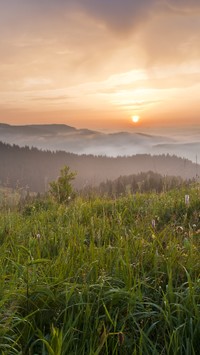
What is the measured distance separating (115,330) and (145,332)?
0.79 ft

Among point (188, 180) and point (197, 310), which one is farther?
point (188, 180)

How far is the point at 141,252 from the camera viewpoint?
423 centimetres

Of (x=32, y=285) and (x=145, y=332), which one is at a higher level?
(x=32, y=285)

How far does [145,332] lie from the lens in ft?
10.5

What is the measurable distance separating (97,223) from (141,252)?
216cm

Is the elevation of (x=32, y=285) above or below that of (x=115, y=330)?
above

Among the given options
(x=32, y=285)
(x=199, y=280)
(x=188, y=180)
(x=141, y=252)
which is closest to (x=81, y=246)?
(x=141, y=252)

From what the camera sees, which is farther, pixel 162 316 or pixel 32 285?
pixel 32 285

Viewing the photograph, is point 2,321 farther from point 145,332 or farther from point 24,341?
point 145,332

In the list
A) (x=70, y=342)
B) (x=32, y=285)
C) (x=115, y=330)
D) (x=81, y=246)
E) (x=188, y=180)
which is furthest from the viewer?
(x=188, y=180)

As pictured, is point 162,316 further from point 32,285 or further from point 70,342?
point 32,285

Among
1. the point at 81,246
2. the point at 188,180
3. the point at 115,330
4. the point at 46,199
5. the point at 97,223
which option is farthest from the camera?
the point at 188,180

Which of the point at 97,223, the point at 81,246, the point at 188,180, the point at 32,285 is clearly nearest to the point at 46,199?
the point at 188,180

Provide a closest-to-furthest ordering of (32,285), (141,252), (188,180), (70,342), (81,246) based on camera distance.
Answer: (70,342) → (32,285) → (141,252) → (81,246) → (188,180)
